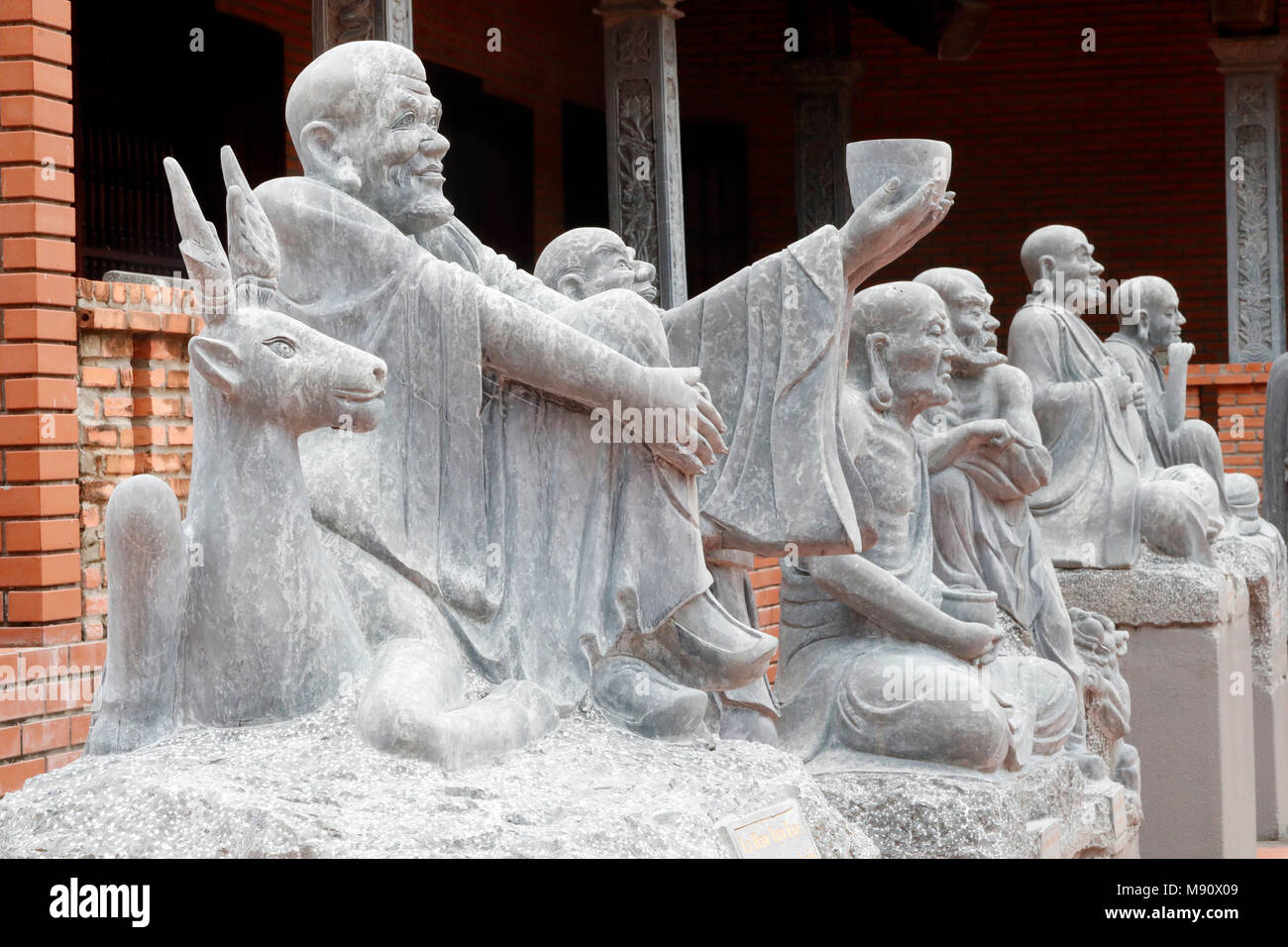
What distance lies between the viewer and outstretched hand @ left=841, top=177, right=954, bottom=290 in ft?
12.9

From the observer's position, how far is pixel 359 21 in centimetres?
746

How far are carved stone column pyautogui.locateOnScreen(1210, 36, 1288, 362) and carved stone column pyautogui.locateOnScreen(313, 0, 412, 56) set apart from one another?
659 centimetres

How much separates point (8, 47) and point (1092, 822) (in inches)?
145

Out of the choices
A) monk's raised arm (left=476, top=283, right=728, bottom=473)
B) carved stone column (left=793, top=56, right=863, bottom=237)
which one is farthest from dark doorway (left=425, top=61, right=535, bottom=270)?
monk's raised arm (left=476, top=283, right=728, bottom=473)

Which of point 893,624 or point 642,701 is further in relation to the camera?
point 893,624

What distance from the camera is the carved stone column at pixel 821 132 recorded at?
12.6 meters

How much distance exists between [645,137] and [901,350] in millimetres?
4927

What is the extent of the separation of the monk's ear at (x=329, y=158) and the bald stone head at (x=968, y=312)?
2195 millimetres

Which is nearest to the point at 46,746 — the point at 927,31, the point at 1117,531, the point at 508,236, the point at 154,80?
the point at 1117,531

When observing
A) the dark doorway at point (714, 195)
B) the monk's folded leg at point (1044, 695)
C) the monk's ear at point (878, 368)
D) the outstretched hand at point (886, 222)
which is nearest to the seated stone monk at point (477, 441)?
the outstretched hand at point (886, 222)

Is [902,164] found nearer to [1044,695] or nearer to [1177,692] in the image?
[1044,695]

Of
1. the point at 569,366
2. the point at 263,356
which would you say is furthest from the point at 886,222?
the point at 263,356

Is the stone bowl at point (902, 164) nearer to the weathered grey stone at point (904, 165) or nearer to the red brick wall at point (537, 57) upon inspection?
the weathered grey stone at point (904, 165)

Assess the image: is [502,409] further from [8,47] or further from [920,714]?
[8,47]
